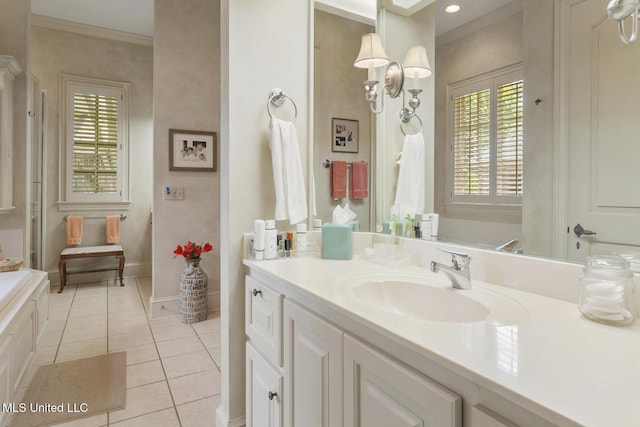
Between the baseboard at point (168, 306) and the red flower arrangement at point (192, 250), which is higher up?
the red flower arrangement at point (192, 250)

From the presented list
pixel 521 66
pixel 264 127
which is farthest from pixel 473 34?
pixel 264 127

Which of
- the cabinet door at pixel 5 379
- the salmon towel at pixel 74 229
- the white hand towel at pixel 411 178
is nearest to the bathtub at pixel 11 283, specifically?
the cabinet door at pixel 5 379

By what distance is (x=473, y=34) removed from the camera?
1.34 m

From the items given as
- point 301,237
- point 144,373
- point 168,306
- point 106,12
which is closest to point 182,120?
point 168,306

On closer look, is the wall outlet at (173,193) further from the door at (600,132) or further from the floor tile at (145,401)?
the door at (600,132)

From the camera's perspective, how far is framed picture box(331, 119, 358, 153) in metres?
1.90

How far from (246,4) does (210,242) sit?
2.43 m

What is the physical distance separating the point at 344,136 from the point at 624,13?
1.19 metres

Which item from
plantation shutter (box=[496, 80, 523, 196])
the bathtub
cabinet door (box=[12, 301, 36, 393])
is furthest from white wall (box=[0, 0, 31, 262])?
plantation shutter (box=[496, 80, 523, 196])

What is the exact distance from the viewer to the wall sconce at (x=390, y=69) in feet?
5.24

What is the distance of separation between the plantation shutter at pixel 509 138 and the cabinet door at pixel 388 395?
29.5 inches

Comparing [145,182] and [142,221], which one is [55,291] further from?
[145,182]

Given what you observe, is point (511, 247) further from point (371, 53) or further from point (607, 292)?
point (371, 53)

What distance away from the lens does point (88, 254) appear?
426cm
